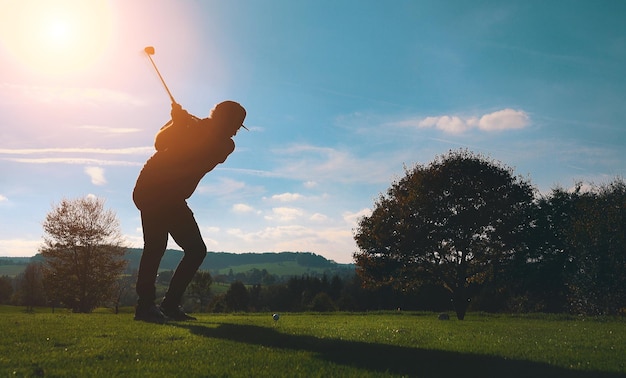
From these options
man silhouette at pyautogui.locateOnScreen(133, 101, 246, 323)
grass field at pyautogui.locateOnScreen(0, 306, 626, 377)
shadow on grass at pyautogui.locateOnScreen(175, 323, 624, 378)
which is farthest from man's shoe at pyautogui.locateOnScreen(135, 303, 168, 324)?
shadow on grass at pyautogui.locateOnScreen(175, 323, 624, 378)

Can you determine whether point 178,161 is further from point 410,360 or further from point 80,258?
point 80,258

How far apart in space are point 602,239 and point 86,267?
47.0m

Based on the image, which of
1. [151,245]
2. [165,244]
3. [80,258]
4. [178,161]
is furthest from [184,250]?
[80,258]

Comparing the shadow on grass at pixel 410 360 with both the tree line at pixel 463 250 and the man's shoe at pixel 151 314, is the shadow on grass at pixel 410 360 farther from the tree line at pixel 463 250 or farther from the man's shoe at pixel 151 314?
the tree line at pixel 463 250

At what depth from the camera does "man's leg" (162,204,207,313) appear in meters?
10.9

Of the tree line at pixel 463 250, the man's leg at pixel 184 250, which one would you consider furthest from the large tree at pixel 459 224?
the man's leg at pixel 184 250

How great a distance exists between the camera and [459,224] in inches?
963

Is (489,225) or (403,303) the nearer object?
(489,225)

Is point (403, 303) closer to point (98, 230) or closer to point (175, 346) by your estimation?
point (98, 230)

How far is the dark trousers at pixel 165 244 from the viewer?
10680 mm

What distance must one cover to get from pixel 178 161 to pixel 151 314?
346 cm

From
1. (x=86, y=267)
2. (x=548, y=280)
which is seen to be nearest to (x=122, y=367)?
(x=86, y=267)

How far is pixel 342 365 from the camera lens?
207 inches

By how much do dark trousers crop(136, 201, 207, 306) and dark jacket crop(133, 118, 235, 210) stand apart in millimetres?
262
